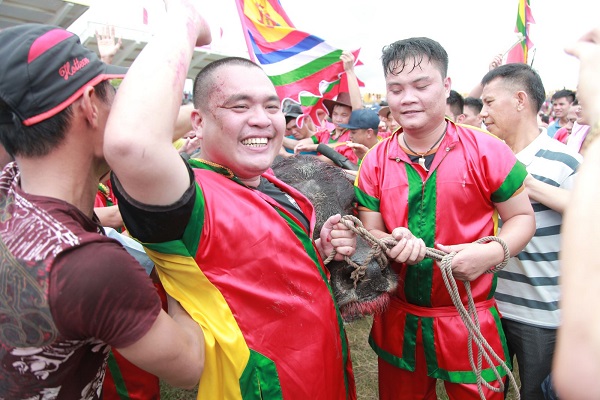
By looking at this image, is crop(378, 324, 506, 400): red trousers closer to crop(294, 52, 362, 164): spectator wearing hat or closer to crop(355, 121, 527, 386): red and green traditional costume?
crop(355, 121, 527, 386): red and green traditional costume

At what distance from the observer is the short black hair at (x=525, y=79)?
2.84 m

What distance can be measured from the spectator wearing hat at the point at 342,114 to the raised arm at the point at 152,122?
292cm

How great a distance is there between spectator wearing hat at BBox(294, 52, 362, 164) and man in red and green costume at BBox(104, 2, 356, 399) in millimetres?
2376

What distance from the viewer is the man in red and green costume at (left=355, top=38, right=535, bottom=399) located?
2.17m

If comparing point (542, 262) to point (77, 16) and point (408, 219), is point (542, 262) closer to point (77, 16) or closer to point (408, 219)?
point (408, 219)

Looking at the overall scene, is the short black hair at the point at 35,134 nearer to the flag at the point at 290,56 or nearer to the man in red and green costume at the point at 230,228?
the man in red and green costume at the point at 230,228

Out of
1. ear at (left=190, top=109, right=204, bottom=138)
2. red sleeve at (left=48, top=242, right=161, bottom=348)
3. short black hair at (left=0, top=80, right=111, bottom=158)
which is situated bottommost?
red sleeve at (left=48, top=242, right=161, bottom=348)

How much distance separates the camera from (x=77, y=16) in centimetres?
901

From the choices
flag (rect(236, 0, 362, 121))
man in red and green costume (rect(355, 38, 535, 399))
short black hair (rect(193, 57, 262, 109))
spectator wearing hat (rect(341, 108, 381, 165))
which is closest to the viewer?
short black hair (rect(193, 57, 262, 109))

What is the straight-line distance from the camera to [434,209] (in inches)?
87.3

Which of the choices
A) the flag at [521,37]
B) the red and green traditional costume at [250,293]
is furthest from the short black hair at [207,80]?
the flag at [521,37]

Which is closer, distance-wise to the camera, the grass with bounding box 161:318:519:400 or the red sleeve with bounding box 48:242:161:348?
the red sleeve with bounding box 48:242:161:348

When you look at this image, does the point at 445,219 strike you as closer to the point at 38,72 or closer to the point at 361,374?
the point at 38,72

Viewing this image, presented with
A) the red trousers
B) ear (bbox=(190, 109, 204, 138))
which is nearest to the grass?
the red trousers
